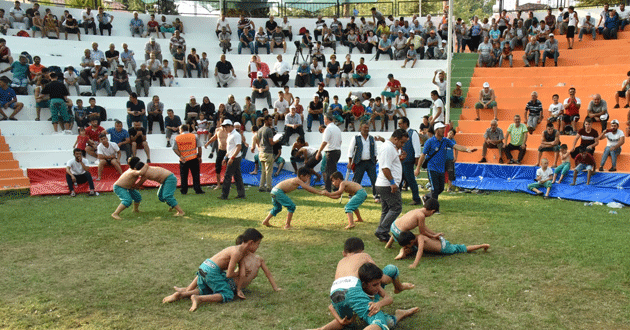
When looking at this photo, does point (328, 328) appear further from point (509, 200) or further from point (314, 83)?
point (314, 83)

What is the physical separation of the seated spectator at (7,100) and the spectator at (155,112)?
379 cm

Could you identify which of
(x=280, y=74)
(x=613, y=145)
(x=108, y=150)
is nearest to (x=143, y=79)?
(x=280, y=74)

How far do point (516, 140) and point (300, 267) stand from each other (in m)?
9.76

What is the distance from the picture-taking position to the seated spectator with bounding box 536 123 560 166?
45.5 ft

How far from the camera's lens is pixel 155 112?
16516 millimetres

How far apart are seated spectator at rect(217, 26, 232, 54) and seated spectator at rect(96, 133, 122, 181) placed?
30.9ft

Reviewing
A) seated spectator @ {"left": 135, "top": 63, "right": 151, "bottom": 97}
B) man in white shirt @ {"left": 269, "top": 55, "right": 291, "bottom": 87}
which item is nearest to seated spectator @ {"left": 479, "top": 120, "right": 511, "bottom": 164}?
man in white shirt @ {"left": 269, "top": 55, "right": 291, "bottom": 87}

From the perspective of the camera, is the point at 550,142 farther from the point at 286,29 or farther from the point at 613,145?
the point at 286,29

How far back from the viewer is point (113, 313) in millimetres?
5410

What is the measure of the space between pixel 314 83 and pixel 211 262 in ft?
48.6

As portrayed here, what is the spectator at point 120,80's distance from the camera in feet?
58.6

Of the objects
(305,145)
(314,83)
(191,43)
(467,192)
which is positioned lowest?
(467,192)

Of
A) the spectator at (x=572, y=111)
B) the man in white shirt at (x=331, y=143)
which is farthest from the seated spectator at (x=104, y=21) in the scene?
the spectator at (x=572, y=111)

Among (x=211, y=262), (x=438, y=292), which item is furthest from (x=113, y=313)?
(x=438, y=292)
